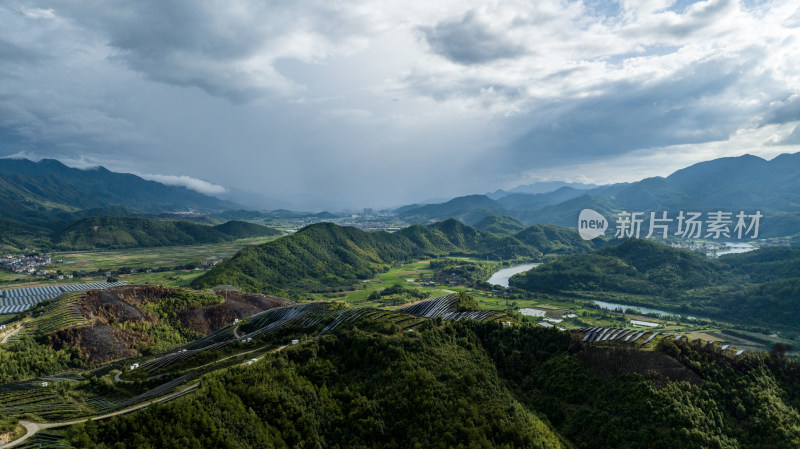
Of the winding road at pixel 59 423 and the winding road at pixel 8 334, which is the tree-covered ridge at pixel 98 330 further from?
the winding road at pixel 59 423

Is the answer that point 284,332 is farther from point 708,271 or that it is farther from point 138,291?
point 708,271

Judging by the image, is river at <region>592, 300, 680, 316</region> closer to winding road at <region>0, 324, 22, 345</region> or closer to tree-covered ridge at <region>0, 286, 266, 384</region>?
tree-covered ridge at <region>0, 286, 266, 384</region>

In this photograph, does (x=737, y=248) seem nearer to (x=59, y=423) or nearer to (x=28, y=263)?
(x=59, y=423)

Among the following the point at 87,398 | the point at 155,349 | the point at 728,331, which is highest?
the point at 87,398

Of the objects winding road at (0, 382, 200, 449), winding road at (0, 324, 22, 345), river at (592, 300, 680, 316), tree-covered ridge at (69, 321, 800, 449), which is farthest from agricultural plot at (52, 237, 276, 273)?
river at (592, 300, 680, 316)

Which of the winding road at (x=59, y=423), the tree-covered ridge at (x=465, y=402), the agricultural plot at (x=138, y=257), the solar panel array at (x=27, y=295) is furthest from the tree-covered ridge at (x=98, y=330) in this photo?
the agricultural plot at (x=138, y=257)

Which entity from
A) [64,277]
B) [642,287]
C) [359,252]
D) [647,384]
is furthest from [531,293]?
[64,277]

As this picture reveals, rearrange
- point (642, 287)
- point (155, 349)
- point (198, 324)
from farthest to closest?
point (642, 287), point (198, 324), point (155, 349)

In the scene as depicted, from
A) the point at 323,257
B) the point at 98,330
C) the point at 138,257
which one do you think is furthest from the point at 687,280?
the point at 138,257
